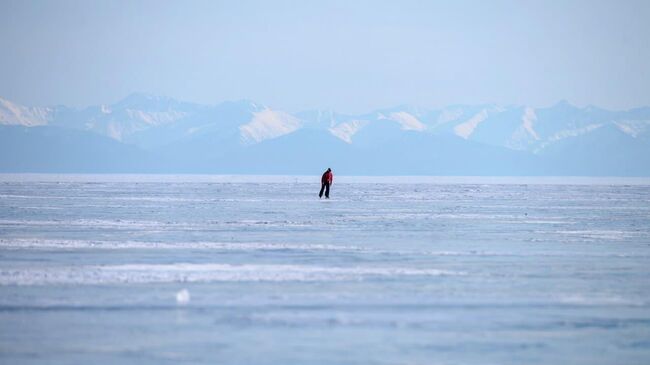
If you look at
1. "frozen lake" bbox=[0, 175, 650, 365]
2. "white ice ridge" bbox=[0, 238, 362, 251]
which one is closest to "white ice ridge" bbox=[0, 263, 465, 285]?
"frozen lake" bbox=[0, 175, 650, 365]

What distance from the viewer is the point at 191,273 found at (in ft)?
62.3

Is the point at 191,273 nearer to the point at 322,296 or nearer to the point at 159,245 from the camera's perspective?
the point at 322,296

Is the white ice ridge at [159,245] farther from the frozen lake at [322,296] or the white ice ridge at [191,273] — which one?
the white ice ridge at [191,273]

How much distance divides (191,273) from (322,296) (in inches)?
140

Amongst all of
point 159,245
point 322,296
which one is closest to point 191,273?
point 322,296

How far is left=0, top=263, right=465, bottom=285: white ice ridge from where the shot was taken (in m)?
17.9

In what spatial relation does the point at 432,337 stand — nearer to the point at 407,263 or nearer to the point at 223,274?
the point at 223,274

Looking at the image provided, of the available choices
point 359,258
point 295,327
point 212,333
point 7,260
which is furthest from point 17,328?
point 359,258

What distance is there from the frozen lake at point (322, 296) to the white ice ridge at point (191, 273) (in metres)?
0.03

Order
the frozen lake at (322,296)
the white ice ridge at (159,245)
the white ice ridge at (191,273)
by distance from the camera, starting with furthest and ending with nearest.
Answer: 1. the white ice ridge at (159,245)
2. the white ice ridge at (191,273)
3. the frozen lake at (322,296)

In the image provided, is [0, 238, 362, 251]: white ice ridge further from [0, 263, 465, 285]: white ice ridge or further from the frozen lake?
[0, 263, 465, 285]: white ice ridge

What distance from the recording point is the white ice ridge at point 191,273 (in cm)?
1794

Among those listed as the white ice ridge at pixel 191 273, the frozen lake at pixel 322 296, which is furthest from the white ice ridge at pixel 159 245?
the white ice ridge at pixel 191 273

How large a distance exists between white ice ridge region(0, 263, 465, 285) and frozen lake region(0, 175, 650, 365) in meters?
0.03
